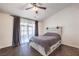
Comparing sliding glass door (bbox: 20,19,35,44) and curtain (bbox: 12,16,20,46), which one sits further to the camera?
curtain (bbox: 12,16,20,46)

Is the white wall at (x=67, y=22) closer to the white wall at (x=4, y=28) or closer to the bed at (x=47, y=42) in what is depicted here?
the bed at (x=47, y=42)

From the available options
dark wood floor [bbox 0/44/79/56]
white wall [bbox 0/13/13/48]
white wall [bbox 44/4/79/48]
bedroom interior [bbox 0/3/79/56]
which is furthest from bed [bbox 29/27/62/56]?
white wall [bbox 0/13/13/48]

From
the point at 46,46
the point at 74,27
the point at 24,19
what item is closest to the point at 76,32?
the point at 74,27

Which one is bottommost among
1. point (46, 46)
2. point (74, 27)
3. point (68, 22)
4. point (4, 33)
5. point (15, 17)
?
point (46, 46)

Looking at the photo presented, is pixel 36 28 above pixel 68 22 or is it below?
below

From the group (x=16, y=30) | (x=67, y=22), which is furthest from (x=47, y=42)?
(x=16, y=30)

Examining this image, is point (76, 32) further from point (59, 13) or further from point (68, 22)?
point (59, 13)

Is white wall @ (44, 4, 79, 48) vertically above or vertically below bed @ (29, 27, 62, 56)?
above

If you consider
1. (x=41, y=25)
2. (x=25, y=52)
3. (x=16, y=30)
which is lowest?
(x=25, y=52)

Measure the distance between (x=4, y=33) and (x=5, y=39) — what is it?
156 mm

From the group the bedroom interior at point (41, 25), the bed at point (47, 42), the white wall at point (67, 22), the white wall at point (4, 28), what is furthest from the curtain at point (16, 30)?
the white wall at point (67, 22)

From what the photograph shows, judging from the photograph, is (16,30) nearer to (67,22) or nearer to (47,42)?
(47,42)

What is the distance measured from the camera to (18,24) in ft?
6.29

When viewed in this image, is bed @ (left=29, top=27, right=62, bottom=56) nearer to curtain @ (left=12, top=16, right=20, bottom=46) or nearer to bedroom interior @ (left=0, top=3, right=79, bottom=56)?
bedroom interior @ (left=0, top=3, right=79, bottom=56)
